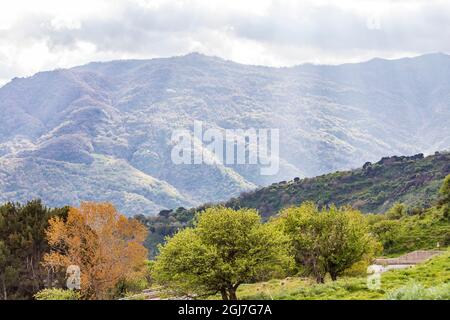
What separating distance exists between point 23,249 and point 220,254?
40144 millimetres

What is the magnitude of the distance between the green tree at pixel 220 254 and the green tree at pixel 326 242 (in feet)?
19.3

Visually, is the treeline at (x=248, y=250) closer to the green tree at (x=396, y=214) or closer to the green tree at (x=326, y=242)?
the green tree at (x=326, y=242)

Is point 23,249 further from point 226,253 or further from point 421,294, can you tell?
point 421,294

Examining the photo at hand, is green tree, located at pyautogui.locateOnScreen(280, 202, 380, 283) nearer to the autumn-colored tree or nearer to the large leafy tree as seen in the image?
the autumn-colored tree

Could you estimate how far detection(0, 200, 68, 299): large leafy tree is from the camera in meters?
66.6

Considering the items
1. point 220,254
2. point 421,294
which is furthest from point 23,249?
point 421,294

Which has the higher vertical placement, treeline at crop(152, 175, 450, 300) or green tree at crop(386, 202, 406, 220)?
green tree at crop(386, 202, 406, 220)

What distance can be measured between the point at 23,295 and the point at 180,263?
121ft

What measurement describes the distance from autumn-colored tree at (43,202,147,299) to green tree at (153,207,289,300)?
26.0 m

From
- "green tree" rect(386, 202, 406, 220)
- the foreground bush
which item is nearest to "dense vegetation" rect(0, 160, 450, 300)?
the foreground bush

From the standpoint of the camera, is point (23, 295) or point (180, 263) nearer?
point (180, 263)
